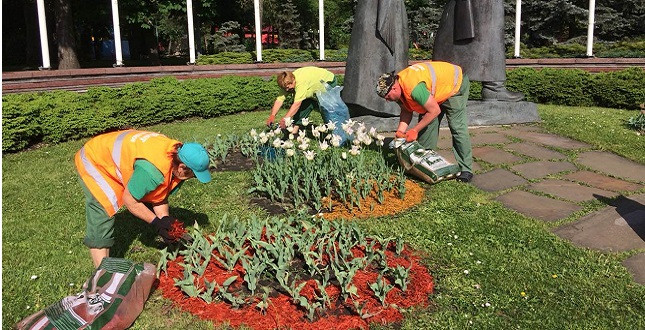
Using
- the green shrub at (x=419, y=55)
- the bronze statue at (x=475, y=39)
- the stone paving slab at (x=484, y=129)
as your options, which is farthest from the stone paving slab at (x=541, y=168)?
the green shrub at (x=419, y=55)

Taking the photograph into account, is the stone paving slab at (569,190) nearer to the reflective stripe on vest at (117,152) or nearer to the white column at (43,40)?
the reflective stripe on vest at (117,152)

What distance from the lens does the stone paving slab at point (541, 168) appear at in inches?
239

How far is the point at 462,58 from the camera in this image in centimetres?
875

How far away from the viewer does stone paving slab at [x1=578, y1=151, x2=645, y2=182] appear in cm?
605

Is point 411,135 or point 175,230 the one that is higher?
point 411,135

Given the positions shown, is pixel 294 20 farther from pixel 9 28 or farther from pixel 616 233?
pixel 616 233

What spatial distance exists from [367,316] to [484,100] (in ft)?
22.5

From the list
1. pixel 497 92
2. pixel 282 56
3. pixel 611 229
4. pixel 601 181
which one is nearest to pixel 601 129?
Result: pixel 497 92

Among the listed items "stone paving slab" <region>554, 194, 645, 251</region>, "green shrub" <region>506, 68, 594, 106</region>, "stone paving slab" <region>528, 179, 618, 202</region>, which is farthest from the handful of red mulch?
"green shrub" <region>506, 68, 594, 106</region>

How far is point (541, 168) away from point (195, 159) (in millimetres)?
4627

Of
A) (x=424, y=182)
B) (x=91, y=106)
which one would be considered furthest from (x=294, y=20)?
(x=424, y=182)

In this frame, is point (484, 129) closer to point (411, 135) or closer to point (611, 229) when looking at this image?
point (411, 135)

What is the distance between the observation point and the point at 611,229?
14.8 ft

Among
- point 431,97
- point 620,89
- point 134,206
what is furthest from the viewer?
point 620,89
